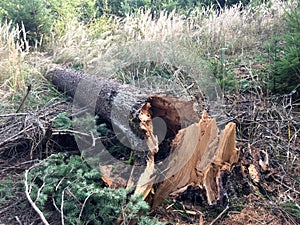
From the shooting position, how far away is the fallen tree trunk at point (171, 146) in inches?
71.9

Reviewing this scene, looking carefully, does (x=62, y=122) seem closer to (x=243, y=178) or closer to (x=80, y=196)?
(x=80, y=196)

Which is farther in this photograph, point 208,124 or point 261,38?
point 261,38

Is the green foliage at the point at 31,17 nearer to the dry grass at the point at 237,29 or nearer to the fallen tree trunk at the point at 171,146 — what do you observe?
the dry grass at the point at 237,29

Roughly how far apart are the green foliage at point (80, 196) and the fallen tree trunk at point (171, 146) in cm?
13

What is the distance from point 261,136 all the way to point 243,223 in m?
0.96

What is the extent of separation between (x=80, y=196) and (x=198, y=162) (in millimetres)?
744

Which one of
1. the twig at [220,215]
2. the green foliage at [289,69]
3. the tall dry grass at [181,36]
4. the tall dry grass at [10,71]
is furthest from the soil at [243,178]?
the tall dry grass at [181,36]

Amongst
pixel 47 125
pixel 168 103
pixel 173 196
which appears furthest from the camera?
pixel 47 125

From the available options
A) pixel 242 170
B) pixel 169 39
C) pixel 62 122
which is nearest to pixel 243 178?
pixel 242 170

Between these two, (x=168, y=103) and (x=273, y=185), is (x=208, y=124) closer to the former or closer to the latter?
(x=168, y=103)

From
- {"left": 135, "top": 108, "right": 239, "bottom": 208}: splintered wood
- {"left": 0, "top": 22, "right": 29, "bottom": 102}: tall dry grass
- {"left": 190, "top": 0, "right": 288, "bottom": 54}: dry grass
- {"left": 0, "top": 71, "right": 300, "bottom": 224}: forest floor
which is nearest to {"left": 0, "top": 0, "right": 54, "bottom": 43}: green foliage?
{"left": 0, "top": 22, "right": 29, "bottom": 102}: tall dry grass

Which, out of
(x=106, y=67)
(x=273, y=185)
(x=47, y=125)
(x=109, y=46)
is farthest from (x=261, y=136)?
(x=109, y=46)

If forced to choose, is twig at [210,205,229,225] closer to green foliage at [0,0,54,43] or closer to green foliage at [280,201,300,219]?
green foliage at [280,201,300,219]

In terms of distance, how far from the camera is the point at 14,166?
7.14 ft
